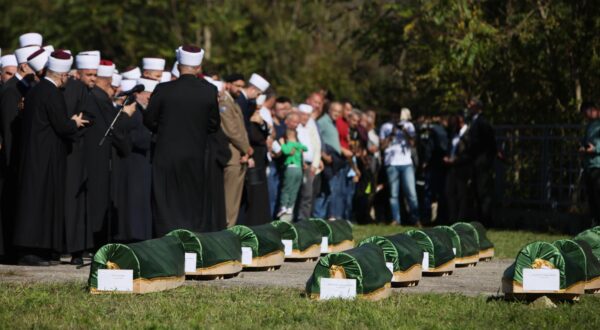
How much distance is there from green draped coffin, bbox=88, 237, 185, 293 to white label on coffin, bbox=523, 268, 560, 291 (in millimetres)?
3006

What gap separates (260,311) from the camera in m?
11.1

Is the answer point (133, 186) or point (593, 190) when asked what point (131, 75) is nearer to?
point (133, 186)

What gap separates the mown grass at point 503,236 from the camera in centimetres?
2039

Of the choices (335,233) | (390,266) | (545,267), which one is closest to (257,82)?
(335,233)

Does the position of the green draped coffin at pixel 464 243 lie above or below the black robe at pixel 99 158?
below

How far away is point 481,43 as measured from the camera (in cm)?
2722

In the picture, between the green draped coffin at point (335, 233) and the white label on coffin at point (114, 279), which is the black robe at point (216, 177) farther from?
the white label on coffin at point (114, 279)

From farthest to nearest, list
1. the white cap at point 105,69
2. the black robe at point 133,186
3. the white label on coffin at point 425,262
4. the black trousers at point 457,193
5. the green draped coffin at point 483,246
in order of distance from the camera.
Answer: the black trousers at point 457,193 → the green draped coffin at point 483,246 → the black robe at point 133,186 → the white cap at point 105,69 → the white label on coffin at point 425,262

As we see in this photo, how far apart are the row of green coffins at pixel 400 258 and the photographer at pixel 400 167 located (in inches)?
342

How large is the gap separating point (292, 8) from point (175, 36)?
314 inches

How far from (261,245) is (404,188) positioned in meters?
11.8

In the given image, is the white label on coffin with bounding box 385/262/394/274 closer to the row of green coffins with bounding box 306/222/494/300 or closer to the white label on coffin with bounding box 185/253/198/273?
the row of green coffins with bounding box 306/222/494/300

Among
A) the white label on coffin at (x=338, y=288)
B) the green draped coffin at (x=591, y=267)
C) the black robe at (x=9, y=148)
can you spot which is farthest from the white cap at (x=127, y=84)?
the white label on coffin at (x=338, y=288)

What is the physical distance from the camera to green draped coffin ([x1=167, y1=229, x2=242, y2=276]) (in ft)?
45.4
